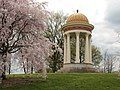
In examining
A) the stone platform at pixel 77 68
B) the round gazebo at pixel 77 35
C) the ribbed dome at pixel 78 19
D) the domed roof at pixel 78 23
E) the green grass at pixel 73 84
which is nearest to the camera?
the green grass at pixel 73 84

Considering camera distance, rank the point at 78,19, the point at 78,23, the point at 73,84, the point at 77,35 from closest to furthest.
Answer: the point at 73,84
the point at 78,23
the point at 77,35
the point at 78,19

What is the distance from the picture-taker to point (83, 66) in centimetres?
4041

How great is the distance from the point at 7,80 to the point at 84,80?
652 centimetres

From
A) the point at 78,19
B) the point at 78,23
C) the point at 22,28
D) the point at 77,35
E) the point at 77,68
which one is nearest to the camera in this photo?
the point at 22,28

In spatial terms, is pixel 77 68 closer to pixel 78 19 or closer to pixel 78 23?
pixel 78 23

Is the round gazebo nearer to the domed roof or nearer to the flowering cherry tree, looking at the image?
the domed roof

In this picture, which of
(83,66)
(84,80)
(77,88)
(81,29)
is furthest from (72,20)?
(77,88)

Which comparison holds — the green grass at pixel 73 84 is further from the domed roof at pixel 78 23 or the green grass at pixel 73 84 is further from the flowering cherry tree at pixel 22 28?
the domed roof at pixel 78 23

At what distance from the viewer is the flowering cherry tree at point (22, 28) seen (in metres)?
24.1

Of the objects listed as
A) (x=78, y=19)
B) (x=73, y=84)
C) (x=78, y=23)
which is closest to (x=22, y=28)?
(x=73, y=84)

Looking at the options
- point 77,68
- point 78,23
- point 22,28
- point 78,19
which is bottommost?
point 77,68

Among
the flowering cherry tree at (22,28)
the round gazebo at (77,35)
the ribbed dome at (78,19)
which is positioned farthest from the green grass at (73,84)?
the ribbed dome at (78,19)

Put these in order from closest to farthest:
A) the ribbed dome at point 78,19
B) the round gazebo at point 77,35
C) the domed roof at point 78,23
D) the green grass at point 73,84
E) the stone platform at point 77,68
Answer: the green grass at point 73,84 → the stone platform at point 77,68 → the round gazebo at point 77,35 → the domed roof at point 78,23 → the ribbed dome at point 78,19

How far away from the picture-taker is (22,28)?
25.5 m
